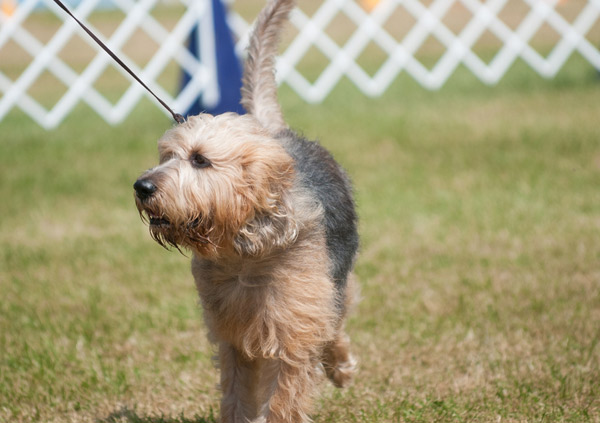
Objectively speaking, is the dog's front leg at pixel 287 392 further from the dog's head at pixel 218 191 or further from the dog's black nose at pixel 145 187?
the dog's black nose at pixel 145 187

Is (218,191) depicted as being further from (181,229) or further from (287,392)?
(287,392)

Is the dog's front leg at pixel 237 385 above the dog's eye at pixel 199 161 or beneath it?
beneath

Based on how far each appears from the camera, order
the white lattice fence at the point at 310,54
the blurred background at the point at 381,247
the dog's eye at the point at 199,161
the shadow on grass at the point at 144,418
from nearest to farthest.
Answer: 1. the dog's eye at the point at 199,161
2. the shadow on grass at the point at 144,418
3. the blurred background at the point at 381,247
4. the white lattice fence at the point at 310,54

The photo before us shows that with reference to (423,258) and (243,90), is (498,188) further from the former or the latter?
(243,90)

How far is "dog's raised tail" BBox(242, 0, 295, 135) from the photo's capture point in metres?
4.14

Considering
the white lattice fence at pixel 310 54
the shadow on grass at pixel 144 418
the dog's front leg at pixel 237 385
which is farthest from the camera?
the white lattice fence at pixel 310 54

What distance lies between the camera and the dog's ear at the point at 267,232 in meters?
3.08

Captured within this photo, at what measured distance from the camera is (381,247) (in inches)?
252

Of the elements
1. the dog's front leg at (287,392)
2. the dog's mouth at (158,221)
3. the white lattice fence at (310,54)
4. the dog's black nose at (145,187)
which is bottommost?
the white lattice fence at (310,54)

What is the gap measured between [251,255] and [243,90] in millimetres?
1362

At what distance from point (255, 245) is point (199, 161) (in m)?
0.38

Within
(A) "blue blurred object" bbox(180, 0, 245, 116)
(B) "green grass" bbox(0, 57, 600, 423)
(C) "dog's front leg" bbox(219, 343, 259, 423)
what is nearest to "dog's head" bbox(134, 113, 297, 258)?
(C) "dog's front leg" bbox(219, 343, 259, 423)

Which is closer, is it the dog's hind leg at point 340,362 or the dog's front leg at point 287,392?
the dog's front leg at point 287,392

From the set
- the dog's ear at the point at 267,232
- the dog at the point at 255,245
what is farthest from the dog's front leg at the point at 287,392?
the dog's ear at the point at 267,232
